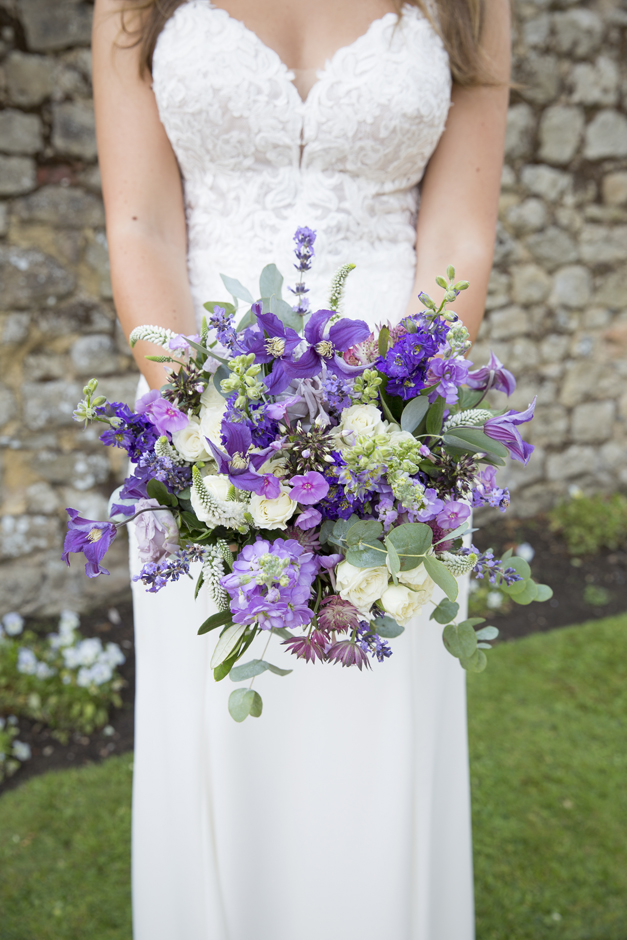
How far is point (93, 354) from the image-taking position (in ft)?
11.6

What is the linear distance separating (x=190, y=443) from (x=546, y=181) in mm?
4102

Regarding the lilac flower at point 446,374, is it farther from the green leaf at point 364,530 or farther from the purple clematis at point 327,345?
the green leaf at point 364,530

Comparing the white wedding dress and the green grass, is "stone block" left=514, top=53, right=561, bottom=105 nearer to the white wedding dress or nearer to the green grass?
the white wedding dress

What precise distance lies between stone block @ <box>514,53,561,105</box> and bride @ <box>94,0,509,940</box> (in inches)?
108

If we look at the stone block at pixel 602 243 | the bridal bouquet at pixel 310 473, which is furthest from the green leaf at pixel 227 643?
the stone block at pixel 602 243

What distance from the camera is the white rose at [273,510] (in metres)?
0.94

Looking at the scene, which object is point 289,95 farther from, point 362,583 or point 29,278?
point 29,278

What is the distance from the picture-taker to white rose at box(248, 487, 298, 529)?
94 cm

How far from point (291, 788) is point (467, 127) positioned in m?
1.65

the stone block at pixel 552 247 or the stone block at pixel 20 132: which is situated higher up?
the stone block at pixel 20 132

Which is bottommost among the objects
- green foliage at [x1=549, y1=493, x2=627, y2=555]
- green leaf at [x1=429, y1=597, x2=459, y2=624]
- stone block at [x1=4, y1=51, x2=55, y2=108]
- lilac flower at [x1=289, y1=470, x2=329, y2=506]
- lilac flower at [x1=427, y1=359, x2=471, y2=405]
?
green foliage at [x1=549, y1=493, x2=627, y2=555]

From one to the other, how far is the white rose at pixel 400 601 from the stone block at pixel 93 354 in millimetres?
2935

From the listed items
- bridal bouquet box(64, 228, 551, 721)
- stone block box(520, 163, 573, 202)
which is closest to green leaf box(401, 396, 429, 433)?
bridal bouquet box(64, 228, 551, 721)

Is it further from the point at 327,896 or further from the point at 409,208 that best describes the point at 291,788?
the point at 409,208
